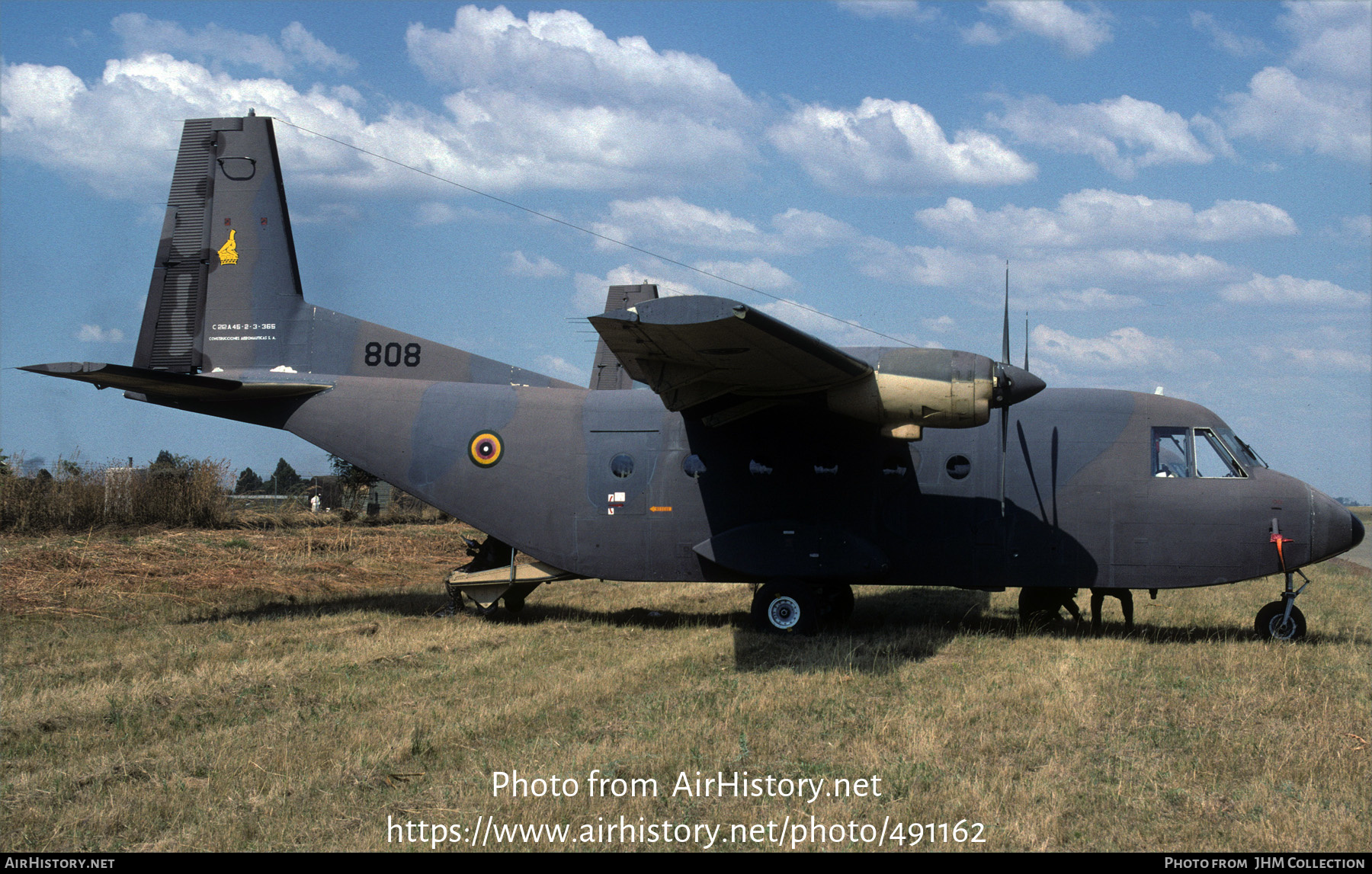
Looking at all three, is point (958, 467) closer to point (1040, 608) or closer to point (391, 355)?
point (1040, 608)

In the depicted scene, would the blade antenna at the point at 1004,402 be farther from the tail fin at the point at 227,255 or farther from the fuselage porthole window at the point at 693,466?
the tail fin at the point at 227,255

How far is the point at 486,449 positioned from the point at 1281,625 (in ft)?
35.3

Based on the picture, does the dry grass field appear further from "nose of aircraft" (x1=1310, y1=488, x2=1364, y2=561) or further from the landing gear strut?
"nose of aircraft" (x1=1310, y1=488, x2=1364, y2=561)

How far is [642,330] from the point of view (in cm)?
925

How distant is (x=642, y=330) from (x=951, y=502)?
5.13 metres

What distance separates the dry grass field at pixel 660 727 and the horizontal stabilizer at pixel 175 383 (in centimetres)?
324

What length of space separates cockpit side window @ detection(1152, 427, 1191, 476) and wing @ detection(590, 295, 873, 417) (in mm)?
4319

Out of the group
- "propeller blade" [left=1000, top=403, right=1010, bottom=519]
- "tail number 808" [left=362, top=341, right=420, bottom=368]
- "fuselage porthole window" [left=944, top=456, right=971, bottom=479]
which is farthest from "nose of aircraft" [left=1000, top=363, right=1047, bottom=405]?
"tail number 808" [left=362, top=341, right=420, bottom=368]

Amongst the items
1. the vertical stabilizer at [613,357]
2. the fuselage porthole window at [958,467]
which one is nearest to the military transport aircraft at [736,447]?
the fuselage porthole window at [958,467]

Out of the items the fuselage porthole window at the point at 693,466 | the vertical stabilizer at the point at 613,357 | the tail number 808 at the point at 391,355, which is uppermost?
the vertical stabilizer at the point at 613,357

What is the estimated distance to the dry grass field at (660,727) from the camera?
5.43m
